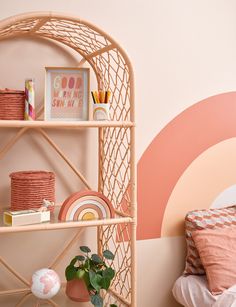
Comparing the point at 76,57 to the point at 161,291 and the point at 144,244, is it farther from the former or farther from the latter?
the point at 161,291

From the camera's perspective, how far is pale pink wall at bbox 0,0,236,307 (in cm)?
231

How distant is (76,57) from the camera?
2389mm

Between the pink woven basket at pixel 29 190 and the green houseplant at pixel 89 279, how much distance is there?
12.4 inches

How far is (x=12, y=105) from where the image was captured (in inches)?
73.8

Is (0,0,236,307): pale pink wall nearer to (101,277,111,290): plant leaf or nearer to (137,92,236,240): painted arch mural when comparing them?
(137,92,236,240): painted arch mural

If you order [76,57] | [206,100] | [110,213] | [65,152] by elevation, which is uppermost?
[76,57]

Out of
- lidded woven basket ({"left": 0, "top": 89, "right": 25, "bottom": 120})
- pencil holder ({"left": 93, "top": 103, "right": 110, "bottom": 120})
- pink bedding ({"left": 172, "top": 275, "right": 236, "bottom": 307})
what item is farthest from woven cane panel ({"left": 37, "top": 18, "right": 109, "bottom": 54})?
pink bedding ({"left": 172, "top": 275, "right": 236, "bottom": 307})

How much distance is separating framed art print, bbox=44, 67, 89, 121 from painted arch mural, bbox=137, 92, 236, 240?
25.8 inches

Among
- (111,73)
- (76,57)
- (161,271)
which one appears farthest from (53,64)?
(161,271)

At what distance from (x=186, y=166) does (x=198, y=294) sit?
2.34 feet

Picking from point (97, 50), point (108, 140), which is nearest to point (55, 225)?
point (108, 140)

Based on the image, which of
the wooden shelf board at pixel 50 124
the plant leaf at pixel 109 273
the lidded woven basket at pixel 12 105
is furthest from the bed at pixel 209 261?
the lidded woven basket at pixel 12 105

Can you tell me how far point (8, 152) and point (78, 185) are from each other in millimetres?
392

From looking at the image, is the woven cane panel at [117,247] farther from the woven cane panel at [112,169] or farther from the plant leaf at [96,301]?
the plant leaf at [96,301]
